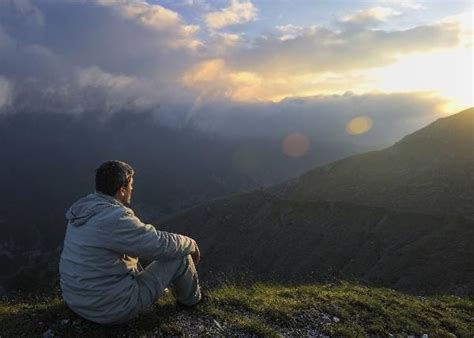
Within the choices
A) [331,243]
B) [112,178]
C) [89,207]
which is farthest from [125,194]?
[331,243]

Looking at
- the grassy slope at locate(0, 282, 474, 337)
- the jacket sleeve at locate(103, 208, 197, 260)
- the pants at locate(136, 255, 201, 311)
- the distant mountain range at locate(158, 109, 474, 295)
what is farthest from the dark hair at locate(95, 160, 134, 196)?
the distant mountain range at locate(158, 109, 474, 295)

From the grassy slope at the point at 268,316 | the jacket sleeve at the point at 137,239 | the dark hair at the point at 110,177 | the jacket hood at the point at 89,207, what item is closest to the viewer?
the jacket sleeve at the point at 137,239

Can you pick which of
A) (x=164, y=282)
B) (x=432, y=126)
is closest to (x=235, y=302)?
(x=164, y=282)

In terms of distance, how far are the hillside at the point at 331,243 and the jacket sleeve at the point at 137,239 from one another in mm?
17148

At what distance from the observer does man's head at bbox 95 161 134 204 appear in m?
8.73

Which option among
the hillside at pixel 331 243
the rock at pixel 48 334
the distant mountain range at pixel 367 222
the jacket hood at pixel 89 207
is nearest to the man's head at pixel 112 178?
the jacket hood at pixel 89 207

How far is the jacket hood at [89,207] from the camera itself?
8.59m

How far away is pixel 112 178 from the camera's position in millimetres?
Result: 8789

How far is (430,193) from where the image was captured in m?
74.3

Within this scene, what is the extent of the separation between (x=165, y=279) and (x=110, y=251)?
54.1 inches

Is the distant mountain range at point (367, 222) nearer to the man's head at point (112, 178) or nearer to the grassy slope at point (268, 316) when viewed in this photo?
the grassy slope at point (268, 316)

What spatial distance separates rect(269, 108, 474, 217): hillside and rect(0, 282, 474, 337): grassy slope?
54.7m

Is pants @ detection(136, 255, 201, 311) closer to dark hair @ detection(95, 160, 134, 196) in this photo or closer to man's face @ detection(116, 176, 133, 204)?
man's face @ detection(116, 176, 133, 204)

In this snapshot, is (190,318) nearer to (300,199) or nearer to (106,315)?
(106,315)
